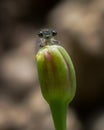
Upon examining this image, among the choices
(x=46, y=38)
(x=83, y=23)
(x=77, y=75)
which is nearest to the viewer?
(x=46, y=38)

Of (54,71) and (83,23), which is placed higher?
(83,23)

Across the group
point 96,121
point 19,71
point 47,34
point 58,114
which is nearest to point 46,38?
point 47,34

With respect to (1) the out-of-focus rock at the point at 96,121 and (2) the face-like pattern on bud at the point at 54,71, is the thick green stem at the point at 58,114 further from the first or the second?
(1) the out-of-focus rock at the point at 96,121

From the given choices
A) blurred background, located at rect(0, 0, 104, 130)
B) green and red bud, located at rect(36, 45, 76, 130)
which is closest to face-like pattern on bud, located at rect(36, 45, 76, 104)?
green and red bud, located at rect(36, 45, 76, 130)

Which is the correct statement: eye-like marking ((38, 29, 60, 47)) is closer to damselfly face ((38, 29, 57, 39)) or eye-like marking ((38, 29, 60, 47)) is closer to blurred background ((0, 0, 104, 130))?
damselfly face ((38, 29, 57, 39))

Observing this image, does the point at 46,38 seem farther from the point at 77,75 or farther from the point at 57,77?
the point at 77,75

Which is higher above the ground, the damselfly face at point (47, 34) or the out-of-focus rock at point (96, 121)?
the damselfly face at point (47, 34)

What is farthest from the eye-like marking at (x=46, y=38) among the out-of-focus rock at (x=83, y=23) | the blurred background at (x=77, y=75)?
the out-of-focus rock at (x=83, y=23)
